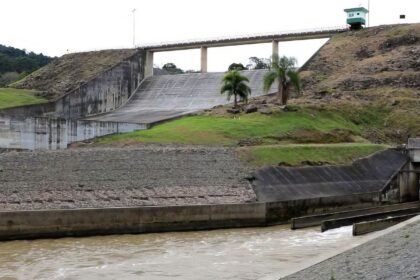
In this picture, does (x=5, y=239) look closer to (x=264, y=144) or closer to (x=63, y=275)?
(x=63, y=275)

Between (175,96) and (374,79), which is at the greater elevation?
(374,79)

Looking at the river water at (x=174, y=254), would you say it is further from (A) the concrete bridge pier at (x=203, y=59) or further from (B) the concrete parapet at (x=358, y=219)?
(A) the concrete bridge pier at (x=203, y=59)

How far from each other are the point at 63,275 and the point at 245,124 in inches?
1095

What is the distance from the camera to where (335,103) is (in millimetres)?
52844

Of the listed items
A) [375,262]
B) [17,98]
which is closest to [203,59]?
[17,98]

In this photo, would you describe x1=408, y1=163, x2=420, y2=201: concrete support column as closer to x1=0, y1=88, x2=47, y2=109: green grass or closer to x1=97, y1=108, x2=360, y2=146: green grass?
x1=97, y1=108, x2=360, y2=146: green grass

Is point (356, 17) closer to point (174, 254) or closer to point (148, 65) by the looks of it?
point (148, 65)

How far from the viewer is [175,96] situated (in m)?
64.7

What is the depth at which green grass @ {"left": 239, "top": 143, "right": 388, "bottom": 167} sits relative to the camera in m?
34.9

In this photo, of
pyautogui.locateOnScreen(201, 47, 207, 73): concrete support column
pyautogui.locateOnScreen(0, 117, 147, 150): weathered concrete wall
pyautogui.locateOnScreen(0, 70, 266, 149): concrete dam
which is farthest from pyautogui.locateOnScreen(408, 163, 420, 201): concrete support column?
pyautogui.locateOnScreen(201, 47, 207, 73): concrete support column

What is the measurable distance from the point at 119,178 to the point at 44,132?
1204 centimetres

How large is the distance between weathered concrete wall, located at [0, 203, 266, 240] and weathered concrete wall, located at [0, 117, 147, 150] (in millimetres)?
15044

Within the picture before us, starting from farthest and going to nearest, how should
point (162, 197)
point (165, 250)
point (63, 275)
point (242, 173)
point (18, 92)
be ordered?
1. point (18, 92)
2. point (242, 173)
3. point (162, 197)
4. point (165, 250)
5. point (63, 275)

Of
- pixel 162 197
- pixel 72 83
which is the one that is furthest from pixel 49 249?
pixel 72 83
